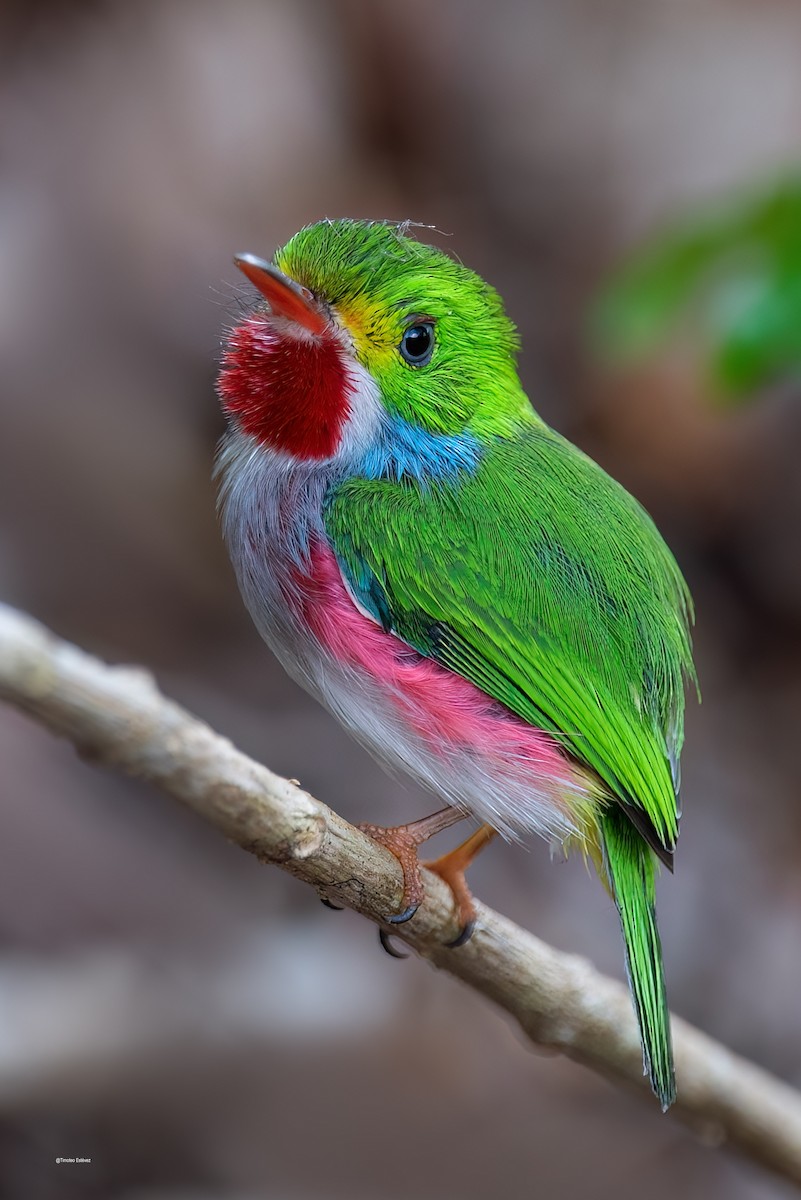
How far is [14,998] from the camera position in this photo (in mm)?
3189

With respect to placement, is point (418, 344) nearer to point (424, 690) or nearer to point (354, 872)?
point (424, 690)

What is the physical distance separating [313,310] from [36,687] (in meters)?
0.93

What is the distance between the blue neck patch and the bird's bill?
0.19 meters

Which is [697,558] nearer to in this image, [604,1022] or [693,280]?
[693,280]

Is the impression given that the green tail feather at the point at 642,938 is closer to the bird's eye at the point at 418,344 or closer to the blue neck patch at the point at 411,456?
the blue neck patch at the point at 411,456

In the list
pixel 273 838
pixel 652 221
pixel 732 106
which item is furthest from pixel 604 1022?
pixel 732 106

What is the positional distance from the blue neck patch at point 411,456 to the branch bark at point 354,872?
539 mm

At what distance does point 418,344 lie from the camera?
197 cm

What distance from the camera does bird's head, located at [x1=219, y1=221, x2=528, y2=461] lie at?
6.24 feet

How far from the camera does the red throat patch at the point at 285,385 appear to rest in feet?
6.22

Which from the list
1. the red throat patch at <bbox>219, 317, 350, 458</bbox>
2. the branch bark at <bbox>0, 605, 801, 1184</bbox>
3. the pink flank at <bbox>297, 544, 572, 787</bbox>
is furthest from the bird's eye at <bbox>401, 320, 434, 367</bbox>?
the branch bark at <bbox>0, 605, 801, 1184</bbox>

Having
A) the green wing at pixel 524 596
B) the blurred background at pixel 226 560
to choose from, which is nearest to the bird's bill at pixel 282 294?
the green wing at pixel 524 596

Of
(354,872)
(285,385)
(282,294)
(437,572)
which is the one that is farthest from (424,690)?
(282,294)

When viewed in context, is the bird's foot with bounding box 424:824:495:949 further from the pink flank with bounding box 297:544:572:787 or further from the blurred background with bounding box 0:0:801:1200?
the blurred background with bounding box 0:0:801:1200
